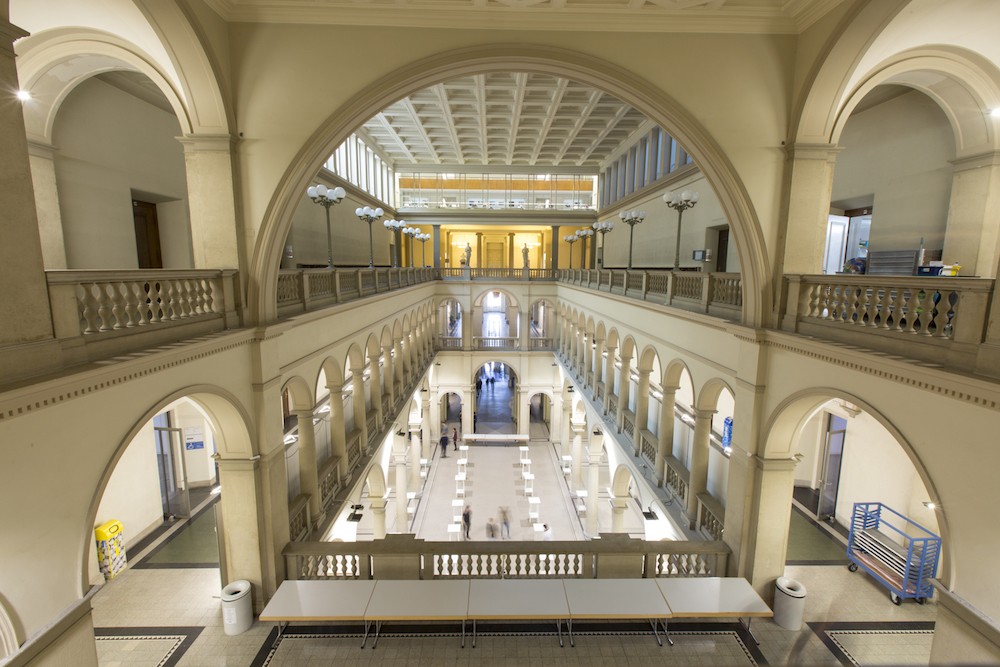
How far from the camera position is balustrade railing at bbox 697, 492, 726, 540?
8516 millimetres

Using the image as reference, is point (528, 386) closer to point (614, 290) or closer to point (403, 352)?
point (403, 352)

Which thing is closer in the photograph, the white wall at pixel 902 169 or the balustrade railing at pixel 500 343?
the white wall at pixel 902 169

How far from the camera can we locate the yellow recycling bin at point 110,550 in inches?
355

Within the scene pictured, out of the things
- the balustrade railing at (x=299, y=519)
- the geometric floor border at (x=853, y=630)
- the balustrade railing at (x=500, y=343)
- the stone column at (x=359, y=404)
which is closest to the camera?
the geometric floor border at (x=853, y=630)

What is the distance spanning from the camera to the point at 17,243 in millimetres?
3801

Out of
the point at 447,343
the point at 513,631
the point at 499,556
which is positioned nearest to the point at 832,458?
the point at 499,556

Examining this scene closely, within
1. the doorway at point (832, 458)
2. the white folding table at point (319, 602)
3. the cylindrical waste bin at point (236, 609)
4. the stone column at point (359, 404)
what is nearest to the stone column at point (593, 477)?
the doorway at point (832, 458)

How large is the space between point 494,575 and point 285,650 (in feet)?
10.5

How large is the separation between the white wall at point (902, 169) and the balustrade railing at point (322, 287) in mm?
11101

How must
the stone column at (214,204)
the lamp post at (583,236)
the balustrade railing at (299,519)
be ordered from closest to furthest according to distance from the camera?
the stone column at (214,204) < the balustrade railing at (299,519) < the lamp post at (583,236)

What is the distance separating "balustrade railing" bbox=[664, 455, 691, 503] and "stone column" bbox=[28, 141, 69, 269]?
12.7 metres

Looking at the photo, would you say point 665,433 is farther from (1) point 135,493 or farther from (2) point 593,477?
(1) point 135,493

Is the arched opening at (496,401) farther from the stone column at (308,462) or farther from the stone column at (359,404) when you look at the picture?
the stone column at (308,462)

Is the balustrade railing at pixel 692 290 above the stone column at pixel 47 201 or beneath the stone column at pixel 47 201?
beneath
